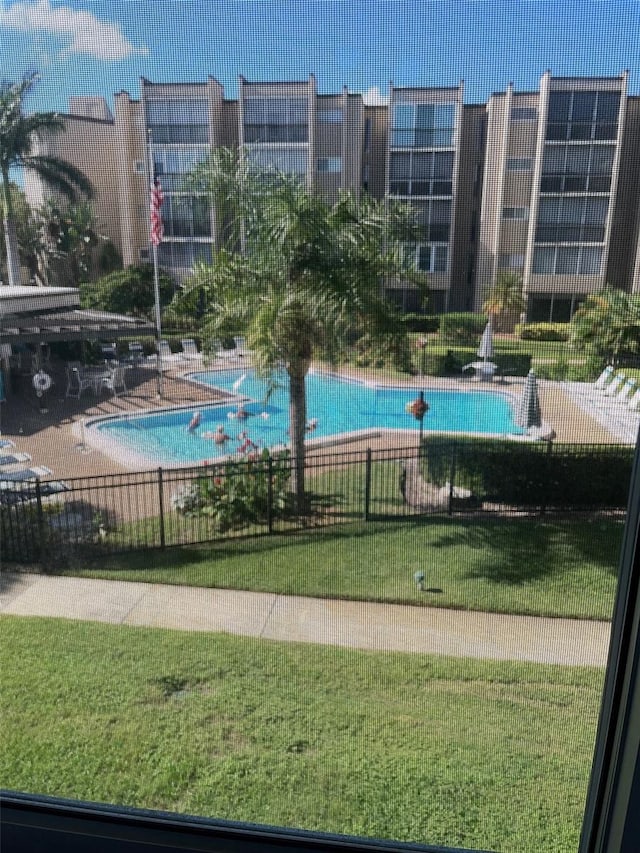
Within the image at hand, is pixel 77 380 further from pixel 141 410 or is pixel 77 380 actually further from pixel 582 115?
pixel 582 115

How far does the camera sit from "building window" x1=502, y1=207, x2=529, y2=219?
1218mm

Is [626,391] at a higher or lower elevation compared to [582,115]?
lower

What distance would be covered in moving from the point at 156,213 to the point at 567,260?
939 millimetres

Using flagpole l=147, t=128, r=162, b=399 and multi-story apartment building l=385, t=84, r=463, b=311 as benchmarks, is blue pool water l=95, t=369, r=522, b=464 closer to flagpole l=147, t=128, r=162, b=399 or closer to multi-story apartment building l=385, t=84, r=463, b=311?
flagpole l=147, t=128, r=162, b=399

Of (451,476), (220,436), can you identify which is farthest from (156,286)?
(451,476)

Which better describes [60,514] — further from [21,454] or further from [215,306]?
[215,306]

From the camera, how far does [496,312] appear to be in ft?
4.49

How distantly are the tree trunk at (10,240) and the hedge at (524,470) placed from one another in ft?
4.84

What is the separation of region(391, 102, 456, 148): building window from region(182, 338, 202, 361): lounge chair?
31.7 inches

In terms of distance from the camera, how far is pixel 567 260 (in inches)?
50.3

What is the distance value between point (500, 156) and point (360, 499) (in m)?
1.39

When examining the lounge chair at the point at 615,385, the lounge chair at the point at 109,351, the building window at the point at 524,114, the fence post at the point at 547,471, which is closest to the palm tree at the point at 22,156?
the lounge chair at the point at 109,351

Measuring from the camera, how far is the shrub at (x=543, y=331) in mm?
1357

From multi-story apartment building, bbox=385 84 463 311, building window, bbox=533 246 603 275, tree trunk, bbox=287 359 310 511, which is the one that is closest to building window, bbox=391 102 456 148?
multi-story apartment building, bbox=385 84 463 311
